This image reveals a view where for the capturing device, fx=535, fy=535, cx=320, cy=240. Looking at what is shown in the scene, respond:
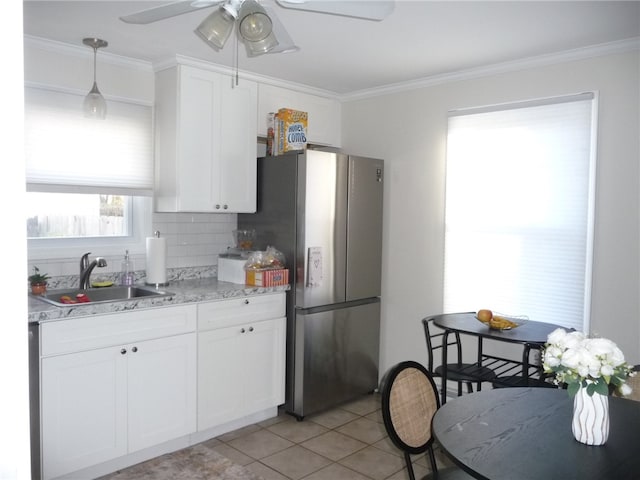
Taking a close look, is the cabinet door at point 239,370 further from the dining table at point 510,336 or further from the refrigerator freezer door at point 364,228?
the dining table at point 510,336

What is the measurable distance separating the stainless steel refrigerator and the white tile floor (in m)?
0.17

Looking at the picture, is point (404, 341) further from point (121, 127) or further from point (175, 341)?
point (121, 127)

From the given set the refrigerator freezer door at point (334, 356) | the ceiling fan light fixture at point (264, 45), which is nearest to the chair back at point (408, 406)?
the ceiling fan light fixture at point (264, 45)

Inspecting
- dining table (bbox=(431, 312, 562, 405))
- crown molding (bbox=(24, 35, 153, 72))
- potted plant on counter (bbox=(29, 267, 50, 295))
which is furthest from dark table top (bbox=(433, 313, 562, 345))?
crown molding (bbox=(24, 35, 153, 72))

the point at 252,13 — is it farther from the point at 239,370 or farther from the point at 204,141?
the point at 239,370

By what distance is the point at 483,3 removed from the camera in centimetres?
249

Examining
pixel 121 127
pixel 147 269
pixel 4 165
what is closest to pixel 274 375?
pixel 147 269

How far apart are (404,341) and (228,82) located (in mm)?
2313

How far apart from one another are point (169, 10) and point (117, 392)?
75.7 inches

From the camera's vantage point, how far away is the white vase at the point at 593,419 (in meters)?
1.62

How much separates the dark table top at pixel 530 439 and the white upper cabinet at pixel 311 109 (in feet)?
8.63

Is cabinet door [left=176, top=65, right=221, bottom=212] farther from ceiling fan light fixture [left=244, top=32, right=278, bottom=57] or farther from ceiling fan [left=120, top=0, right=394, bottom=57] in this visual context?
ceiling fan light fixture [left=244, top=32, right=278, bottom=57]

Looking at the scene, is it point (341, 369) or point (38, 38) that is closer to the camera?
point (38, 38)

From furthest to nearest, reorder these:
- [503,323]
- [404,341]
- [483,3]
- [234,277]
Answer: [404,341] → [234,277] → [503,323] → [483,3]
